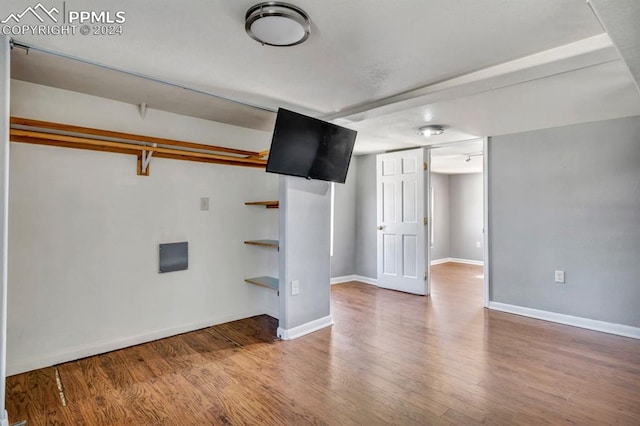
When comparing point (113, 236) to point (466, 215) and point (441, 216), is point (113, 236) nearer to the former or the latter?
point (441, 216)

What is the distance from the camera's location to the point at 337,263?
555cm

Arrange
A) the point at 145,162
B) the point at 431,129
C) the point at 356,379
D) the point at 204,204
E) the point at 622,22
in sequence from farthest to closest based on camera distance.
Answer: the point at 431,129 → the point at 204,204 → the point at 145,162 → the point at 356,379 → the point at 622,22

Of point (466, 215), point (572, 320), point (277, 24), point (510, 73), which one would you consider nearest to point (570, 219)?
point (572, 320)

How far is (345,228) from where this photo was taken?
18.5ft

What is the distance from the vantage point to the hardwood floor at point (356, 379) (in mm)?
1976

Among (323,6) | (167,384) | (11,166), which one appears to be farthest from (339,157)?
(11,166)

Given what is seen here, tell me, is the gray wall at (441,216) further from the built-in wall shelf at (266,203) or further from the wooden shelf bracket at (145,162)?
the wooden shelf bracket at (145,162)

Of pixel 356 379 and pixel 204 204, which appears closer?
pixel 356 379

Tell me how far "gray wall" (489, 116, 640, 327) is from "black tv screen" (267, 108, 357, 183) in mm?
2107

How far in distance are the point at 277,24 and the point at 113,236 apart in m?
2.32

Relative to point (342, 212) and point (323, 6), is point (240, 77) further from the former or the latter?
point (342, 212)

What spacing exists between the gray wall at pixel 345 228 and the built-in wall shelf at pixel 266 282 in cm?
188

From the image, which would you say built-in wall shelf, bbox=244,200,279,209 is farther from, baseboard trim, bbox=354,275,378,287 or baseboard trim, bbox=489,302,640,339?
baseboard trim, bbox=489,302,640,339

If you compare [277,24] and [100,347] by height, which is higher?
[277,24]
